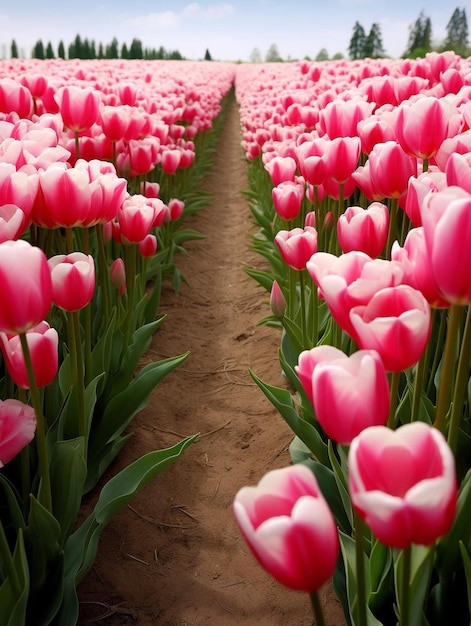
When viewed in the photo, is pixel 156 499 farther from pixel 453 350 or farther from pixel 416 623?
pixel 453 350

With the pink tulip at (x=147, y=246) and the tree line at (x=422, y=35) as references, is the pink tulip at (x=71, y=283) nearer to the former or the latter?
the pink tulip at (x=147, y=246)

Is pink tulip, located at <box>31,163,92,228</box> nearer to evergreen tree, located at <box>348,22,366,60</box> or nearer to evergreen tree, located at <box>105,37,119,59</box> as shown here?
evergreen tree, located at <box>105,37,119,59</box>

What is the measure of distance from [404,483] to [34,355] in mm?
992

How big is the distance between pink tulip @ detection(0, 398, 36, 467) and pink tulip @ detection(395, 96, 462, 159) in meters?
1.23

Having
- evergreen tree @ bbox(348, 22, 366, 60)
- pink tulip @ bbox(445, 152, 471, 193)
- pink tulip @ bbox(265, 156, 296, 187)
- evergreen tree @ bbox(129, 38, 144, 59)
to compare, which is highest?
evergreen tree @ bbox(348, 22, 366, 60)

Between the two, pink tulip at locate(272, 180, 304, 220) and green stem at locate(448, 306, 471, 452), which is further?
pink tulip at locate(272, 180, 304, 220)

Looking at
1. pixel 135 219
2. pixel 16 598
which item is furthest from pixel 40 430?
pixel 135 219

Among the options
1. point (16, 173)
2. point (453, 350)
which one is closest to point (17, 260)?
point (16, 173)

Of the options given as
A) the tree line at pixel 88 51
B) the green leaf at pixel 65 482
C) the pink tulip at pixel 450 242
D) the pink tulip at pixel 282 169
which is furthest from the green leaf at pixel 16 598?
the tree line at pixel 88 51

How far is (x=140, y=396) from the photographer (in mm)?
2299

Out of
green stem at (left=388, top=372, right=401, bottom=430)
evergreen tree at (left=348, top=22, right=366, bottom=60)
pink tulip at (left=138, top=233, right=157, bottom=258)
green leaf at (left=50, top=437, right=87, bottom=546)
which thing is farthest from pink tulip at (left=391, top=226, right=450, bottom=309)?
evergreen tree at (left=348, top=22, right=366, bottom=60)

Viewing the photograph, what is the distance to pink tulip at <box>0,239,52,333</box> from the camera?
111 cm

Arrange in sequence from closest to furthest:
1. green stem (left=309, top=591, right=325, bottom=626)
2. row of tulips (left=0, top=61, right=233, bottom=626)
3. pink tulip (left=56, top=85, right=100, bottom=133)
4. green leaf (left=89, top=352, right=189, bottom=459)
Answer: green stem (left=309, top=591, right=325, bottom=626) → row of tulips (left=0, top=61, right=233, bottom=626) → green leaf (left=89, top=352, right=189, bottom=459) → pink tulip (left=56, top=85, right=100, bottom=133)

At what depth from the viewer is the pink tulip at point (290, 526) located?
689 millimetres
